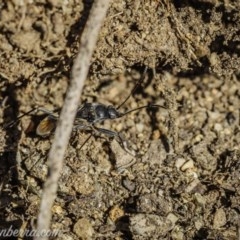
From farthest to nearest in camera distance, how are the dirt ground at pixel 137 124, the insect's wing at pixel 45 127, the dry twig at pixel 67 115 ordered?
the insect's wing at pixel 45 127 → the dirt ground at pixel 137 124 → the dry twig at pixel 67 115

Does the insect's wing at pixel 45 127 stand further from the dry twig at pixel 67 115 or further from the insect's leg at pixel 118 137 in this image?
the dry twig at pixel 67 115

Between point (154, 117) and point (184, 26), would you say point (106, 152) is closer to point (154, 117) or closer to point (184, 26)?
point (154, 117)

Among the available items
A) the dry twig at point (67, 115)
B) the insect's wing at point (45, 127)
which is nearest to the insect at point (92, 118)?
the insect's wing at point (45, 127)

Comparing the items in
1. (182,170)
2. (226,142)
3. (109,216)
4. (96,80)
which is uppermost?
(96,80)

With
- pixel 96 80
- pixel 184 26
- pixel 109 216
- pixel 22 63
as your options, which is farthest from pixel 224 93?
pixel 22 63

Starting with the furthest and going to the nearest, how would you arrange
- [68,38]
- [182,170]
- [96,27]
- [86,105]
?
1. [86,105]
2. [182,170]
3. [68,38]
4. [96,27]

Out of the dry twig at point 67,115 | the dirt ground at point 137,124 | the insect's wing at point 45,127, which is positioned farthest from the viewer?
the insect's wing at point 45,127
